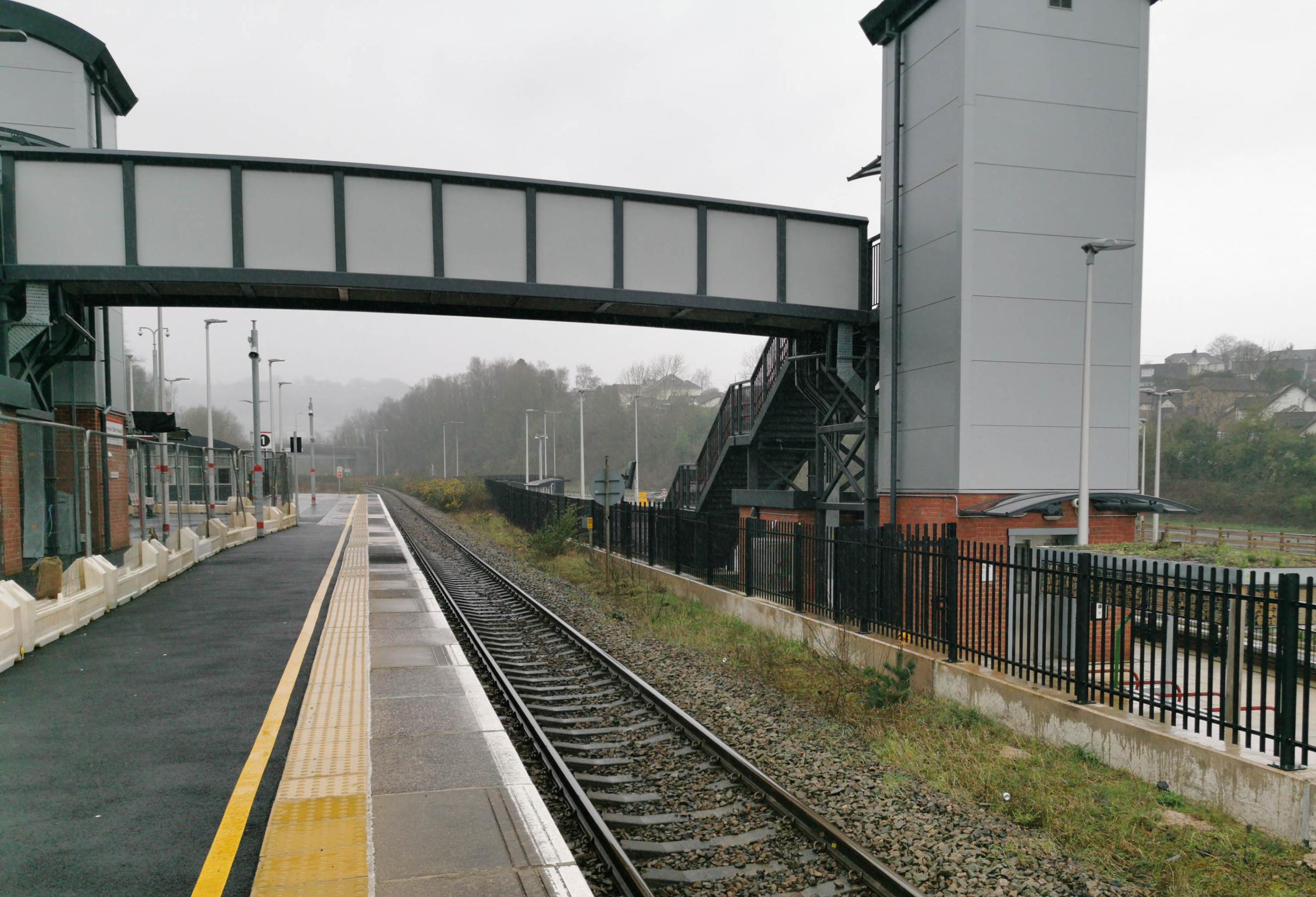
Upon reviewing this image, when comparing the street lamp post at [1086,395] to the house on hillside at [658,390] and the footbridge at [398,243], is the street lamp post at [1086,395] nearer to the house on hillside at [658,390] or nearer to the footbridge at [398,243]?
the footbridge at [398,243]

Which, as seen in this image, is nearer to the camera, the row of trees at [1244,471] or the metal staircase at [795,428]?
the metal staircase at [795,428]

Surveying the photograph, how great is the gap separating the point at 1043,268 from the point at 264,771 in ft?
46.7

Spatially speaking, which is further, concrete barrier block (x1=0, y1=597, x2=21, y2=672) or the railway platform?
concrete barrier block (x1=0, y1=597, x2=21, y2=672)

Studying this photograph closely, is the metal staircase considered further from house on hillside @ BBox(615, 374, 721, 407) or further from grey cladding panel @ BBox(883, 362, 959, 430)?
house on hillside @ BBox(615, 374, 721, 407)

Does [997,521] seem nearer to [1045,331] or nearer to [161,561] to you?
[1045,331]

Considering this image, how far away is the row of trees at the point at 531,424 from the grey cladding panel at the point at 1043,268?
56302 millimetres

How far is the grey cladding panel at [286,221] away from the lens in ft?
50.2

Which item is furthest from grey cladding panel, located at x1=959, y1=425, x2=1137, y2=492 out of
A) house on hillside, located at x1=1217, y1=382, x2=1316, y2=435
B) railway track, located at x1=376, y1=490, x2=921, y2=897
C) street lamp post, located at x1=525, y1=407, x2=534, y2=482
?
house on hillside, located at x1=1217, y1=382, x2=1316, y2=435

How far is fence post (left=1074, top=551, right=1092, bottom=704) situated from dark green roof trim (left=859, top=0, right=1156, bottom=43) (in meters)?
11.8

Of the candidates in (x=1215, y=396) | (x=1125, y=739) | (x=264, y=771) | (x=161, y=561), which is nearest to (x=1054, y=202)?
(x=1125, y=739)

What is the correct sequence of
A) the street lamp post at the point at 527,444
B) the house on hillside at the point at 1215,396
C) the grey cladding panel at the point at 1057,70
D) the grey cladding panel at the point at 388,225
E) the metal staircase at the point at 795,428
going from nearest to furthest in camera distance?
the grey cladding panel at the point at 1057,70 → the grey cladding panel at the point at 388,225 → the metal staircase at the point at 795,428 → the street lamp post at the point at 527,444 → the house on hillside at the point at 1215,396

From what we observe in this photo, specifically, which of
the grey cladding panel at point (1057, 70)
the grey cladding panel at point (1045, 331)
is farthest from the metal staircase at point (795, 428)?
the grey cladding panel at point (1057, 70)

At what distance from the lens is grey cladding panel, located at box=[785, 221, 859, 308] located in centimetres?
1720

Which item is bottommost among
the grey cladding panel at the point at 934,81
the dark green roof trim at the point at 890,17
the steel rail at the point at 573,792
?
the steel rail at the point at 573,792
